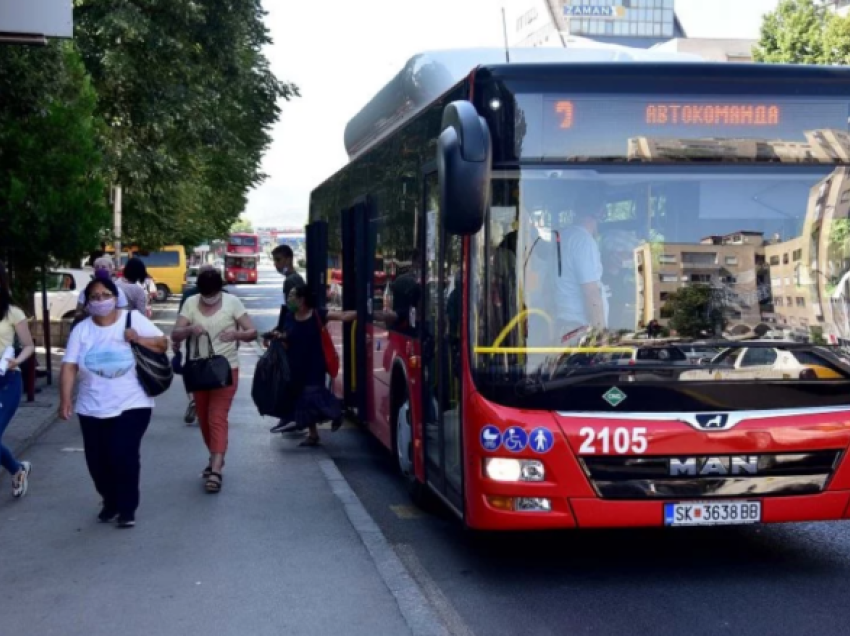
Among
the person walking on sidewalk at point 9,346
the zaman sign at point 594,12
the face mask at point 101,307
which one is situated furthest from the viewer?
the zaman sign at point 594,12

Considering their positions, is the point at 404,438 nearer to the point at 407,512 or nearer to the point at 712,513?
the point at 407,512

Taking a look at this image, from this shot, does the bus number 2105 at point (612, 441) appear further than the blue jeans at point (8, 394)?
No

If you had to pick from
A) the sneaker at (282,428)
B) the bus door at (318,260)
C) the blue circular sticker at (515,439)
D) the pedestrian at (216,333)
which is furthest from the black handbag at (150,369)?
the bus door at (318,260)

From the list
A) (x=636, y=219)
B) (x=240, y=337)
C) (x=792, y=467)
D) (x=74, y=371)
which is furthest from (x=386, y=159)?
(x=792, y=467)

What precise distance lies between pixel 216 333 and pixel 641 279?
415 centimetres

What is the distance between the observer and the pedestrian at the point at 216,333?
9.86 m

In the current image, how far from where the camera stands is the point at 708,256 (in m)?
6.76

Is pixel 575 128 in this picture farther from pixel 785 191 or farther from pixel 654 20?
pixel 654 20

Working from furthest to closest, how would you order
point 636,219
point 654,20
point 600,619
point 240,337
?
1. point 654,20
2. point 240,337
3. point 636,219
4. point 600,619

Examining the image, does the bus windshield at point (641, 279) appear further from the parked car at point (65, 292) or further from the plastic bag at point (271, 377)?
the parked car at point (65, 292)

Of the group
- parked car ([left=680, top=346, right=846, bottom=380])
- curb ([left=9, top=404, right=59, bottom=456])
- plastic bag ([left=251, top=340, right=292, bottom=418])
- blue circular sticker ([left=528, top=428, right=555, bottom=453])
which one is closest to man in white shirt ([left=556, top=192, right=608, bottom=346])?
blue circular sticker ([left=528, top=428, right=555, bottom=453])

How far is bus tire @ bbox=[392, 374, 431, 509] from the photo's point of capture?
909 centimetres

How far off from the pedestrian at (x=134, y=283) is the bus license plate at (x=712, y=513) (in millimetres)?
9152

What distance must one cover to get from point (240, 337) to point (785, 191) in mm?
4435
